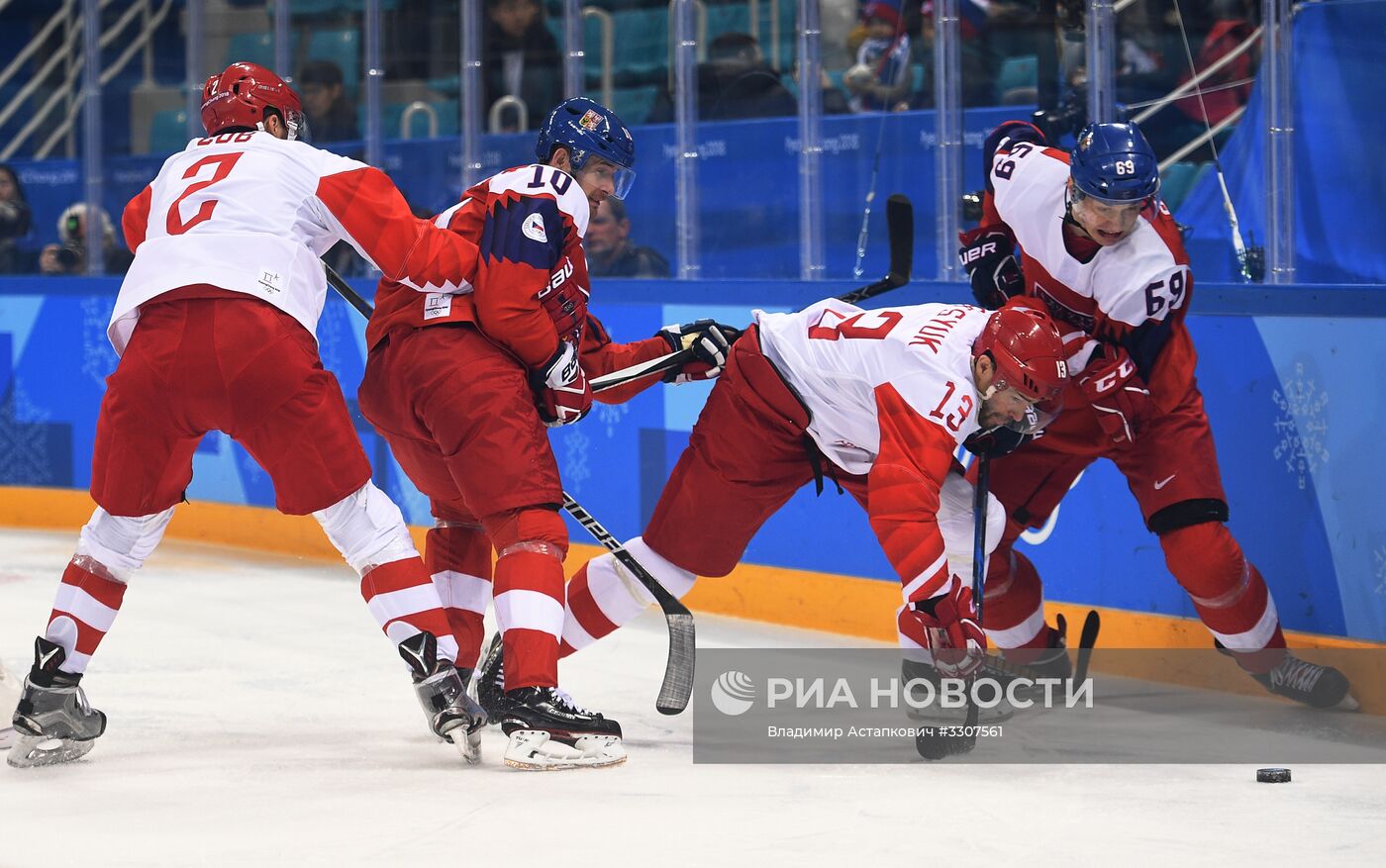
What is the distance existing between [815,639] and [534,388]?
4.80 feet

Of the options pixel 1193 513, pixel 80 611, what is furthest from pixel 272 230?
pixel 1193 513

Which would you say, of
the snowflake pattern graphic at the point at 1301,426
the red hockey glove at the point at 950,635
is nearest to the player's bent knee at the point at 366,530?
the red hockey glove at the point at 950,635

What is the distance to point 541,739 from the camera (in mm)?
3146

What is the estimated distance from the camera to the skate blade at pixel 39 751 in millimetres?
3203

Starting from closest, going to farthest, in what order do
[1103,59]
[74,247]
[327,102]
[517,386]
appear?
1. [517,386]
2. [1103,59]
3. [327,102]
4. [74,247]

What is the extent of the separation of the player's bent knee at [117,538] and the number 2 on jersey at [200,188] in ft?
1.60

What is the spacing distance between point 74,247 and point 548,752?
4.11 meters

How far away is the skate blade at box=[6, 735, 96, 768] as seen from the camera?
3.20 meters

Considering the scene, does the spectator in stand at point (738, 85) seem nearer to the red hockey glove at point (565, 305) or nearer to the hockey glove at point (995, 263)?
the hockey glove at point (995, 263)

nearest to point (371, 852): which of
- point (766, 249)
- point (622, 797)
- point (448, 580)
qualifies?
point (622, 797)

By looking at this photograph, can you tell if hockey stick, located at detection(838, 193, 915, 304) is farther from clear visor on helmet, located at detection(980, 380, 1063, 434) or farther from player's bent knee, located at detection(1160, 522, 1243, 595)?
player's bent knee, located at detection(1160, 522, 1243, 595)

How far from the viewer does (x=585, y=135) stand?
3367 millimetres

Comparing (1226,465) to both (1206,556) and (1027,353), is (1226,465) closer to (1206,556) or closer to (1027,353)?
(1206,556)

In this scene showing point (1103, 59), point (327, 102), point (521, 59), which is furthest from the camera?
point (327, 102)
